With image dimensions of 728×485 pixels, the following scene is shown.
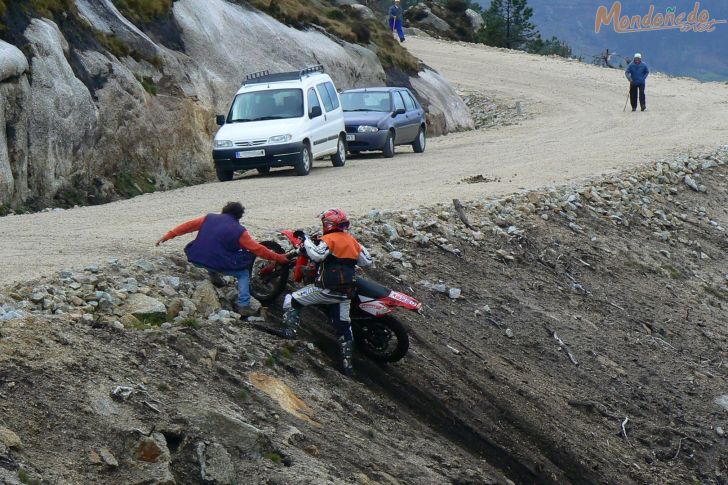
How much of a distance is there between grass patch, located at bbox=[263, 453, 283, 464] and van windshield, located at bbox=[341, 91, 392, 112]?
18877mm

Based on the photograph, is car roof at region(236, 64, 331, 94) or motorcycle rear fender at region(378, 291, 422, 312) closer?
motorcycle rear fender at region(378, 291, 422, 312)

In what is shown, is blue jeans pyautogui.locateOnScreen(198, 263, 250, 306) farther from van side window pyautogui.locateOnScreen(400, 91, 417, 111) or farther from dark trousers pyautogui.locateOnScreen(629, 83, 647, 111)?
dark trousers pyautogui.locateOnScreen(629, 83, 647, 111)

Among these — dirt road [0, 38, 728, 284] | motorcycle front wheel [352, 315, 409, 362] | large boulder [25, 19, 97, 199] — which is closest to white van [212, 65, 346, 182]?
dirt road [0, 38, 728, 284]

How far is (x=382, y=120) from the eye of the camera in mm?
25781

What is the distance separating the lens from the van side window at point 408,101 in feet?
90.5

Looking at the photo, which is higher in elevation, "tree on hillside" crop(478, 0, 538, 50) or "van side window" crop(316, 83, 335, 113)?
"van side window" crop(316, 83, 335, 113)

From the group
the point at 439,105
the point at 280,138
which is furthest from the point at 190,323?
the point at 439,105

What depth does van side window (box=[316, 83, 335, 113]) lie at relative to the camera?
23156mm

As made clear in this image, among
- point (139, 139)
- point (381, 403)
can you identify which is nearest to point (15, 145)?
point (139, 139)

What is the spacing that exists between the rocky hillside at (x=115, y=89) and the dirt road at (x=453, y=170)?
1.48m

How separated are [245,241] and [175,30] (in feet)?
55.1

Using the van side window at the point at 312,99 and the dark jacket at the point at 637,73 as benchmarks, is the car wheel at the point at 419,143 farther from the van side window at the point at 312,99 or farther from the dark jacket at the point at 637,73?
the dark jacket at the point at 637,73

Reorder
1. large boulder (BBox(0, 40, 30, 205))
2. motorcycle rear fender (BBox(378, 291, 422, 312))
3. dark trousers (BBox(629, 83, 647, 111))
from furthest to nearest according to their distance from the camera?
dark trousers (BBox(629, 83, 647, 111)) < large boulder (BBox(0, 40, 30, 205)) < motorcycle rear fender (BBox(378, 291, 422, 312))

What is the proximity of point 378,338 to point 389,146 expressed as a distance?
593 inches
